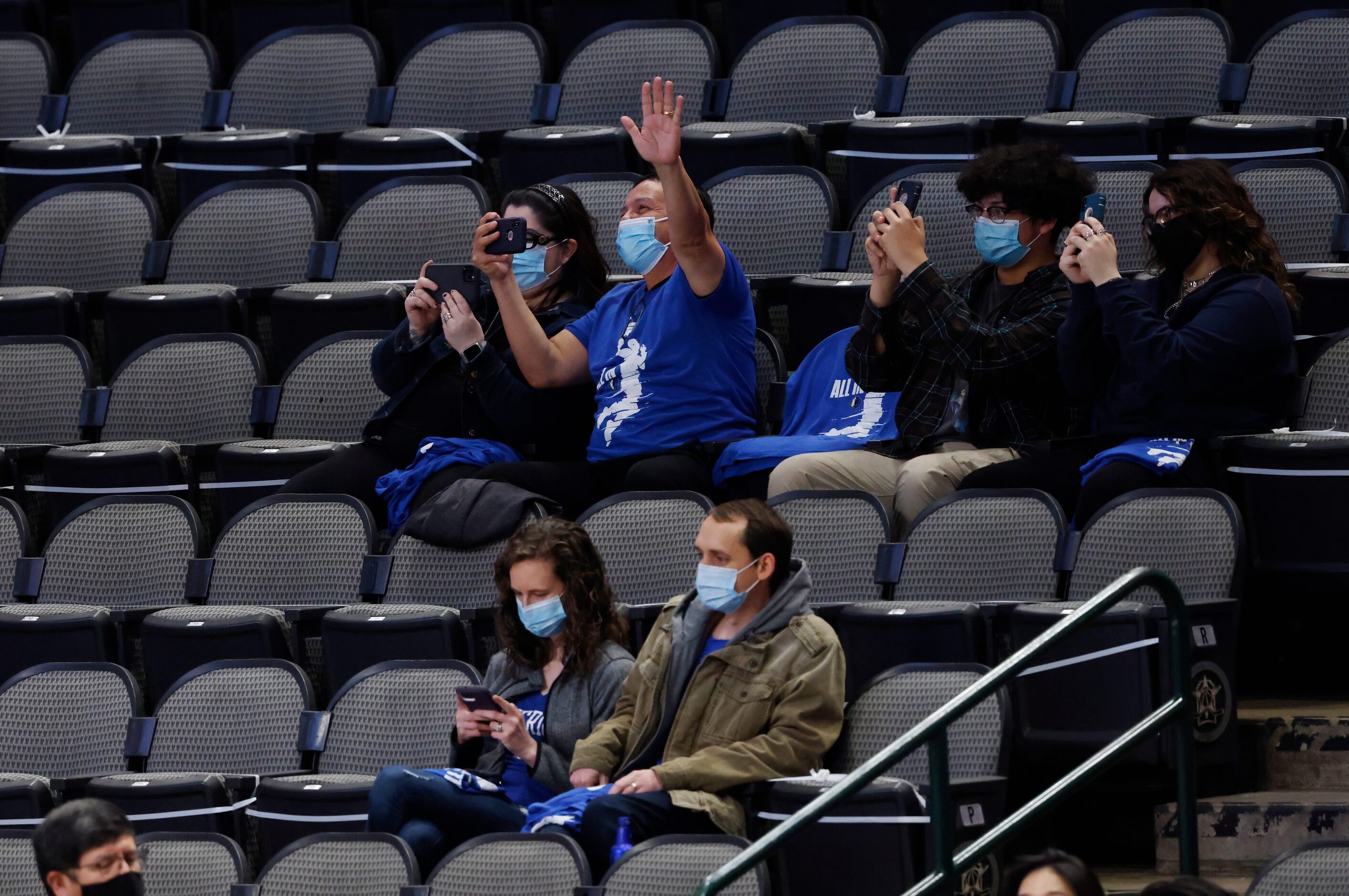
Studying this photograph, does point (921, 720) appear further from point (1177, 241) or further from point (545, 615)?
point (1177, 241)

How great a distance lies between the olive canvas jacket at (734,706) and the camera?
3455mm

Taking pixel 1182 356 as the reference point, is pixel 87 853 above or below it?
below

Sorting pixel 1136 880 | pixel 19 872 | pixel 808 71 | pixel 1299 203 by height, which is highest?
pixel 808 71

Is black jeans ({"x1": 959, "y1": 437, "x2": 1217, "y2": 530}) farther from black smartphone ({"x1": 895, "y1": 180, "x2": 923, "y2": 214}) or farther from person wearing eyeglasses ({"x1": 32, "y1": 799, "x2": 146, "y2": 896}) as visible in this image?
person wearing eyeglasses ({"x1": 32, "y1": 799, "x2": 146, "y2": 896})

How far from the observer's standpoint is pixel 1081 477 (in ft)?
13.8

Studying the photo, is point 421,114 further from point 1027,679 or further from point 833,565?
point 1027,679

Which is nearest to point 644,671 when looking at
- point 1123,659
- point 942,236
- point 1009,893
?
point 1123,659

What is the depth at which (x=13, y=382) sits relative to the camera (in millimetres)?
5395

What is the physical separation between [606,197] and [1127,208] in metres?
1.29

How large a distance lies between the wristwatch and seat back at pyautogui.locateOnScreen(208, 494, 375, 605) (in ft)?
1.28

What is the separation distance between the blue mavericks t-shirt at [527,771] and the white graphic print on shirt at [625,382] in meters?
0.89

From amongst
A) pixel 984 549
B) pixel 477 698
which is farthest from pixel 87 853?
pixel 984 549

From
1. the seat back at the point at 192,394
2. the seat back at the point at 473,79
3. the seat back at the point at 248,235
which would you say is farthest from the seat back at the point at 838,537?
the seat back at the point at 473,79

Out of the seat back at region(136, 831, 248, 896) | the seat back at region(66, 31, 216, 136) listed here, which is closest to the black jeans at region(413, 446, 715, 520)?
the seat back at region(136, 831, 248, 896)
